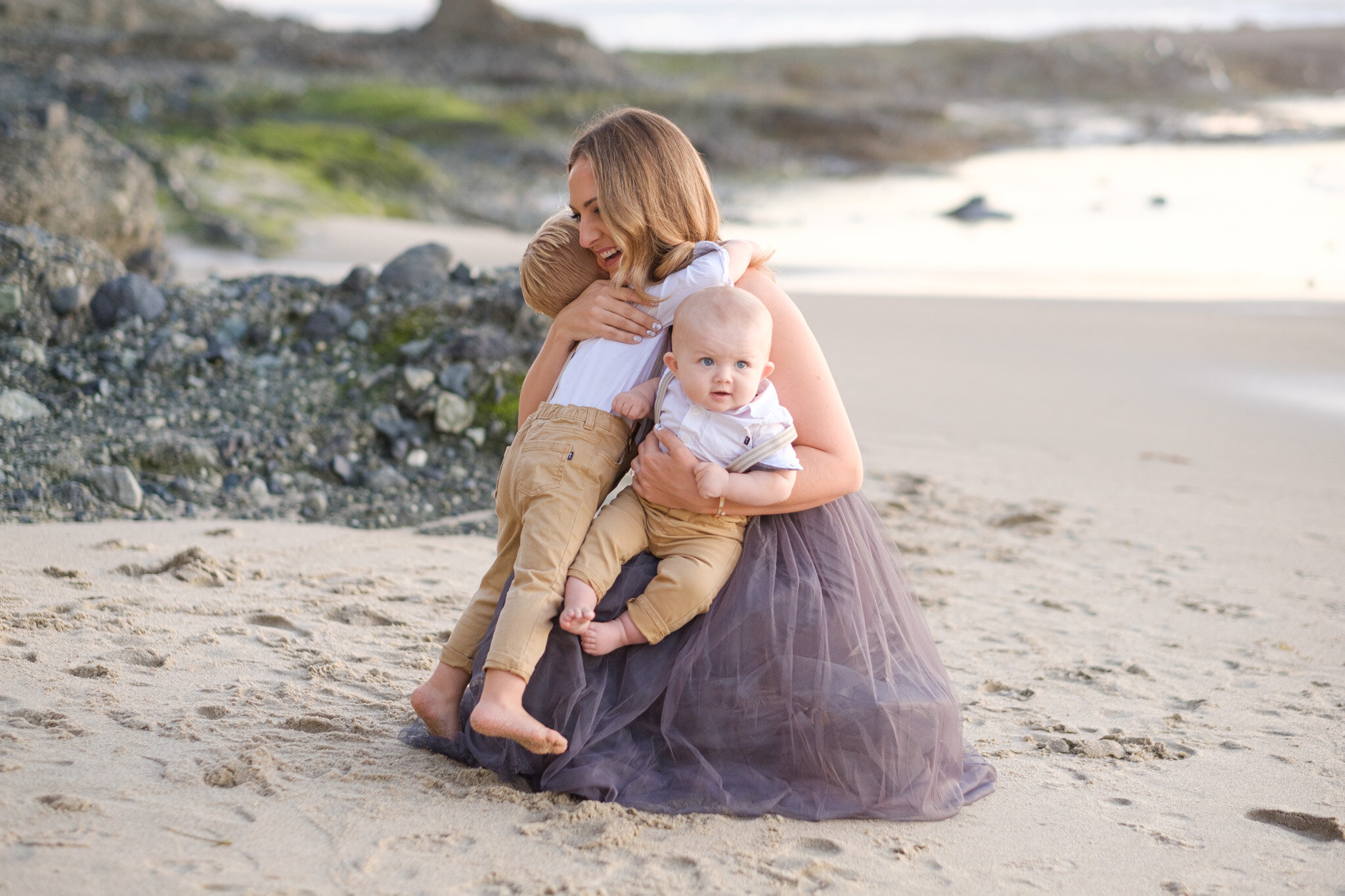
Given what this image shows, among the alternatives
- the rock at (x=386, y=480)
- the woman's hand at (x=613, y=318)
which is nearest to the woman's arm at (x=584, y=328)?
the woman's hand at (x=613, y=318)

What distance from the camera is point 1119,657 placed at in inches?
156

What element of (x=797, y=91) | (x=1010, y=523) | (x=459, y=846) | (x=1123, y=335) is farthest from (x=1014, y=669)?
(x=797, y=91)

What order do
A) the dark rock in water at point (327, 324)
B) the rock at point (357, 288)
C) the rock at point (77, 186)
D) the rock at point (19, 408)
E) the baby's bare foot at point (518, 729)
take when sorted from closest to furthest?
the baby's bare foot at point (518, 729) < the rock at point (19, 408) < the dark rock in water at point (327, 324) < the rock at point (357, 288) < the rock at point (77, 186)

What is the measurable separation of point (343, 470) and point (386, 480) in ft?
0.66

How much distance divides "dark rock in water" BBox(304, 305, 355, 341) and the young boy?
322 centimetres

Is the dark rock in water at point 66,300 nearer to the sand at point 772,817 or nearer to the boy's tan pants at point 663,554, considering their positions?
the sand at point 772,817

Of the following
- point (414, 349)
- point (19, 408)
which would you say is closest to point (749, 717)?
point (414, 349)

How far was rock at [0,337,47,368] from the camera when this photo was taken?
533 centimetres

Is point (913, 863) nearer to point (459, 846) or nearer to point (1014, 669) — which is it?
point (459, 846)

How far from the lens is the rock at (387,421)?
5.50 metres

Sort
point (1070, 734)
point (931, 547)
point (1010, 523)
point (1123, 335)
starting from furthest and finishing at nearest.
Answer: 1. point (1123, 335)
2. point (1010, 523)
3. point (931, 547)
4. point (1070, 734)

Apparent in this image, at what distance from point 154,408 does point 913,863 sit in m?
4.23

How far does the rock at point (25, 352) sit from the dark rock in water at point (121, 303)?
381mm

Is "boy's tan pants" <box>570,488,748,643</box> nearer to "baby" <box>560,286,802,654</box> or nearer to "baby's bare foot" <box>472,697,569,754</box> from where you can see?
"baby" <box>560,286,802,654</box>
